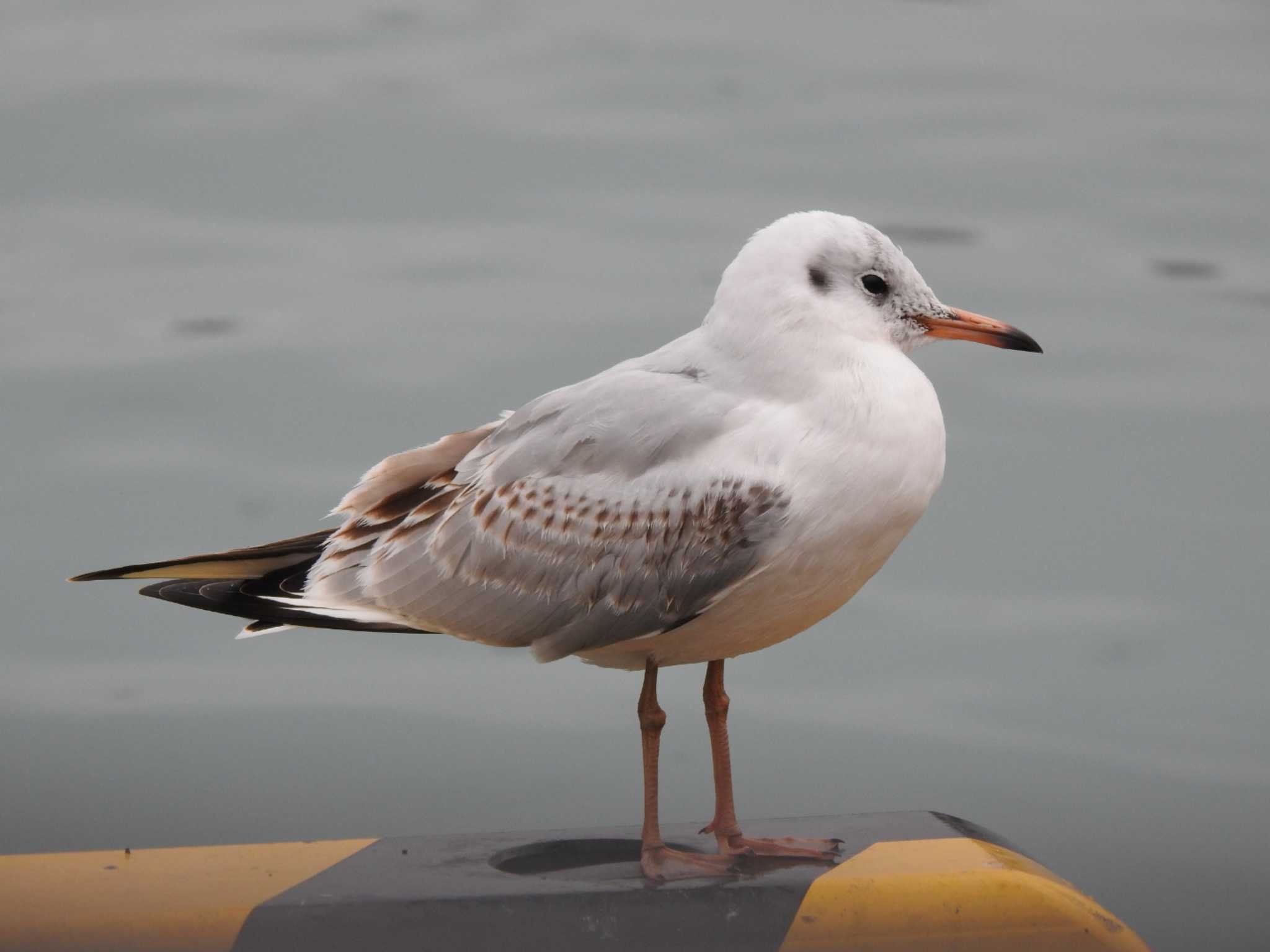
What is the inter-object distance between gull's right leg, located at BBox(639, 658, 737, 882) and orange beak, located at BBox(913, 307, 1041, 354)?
0.86 metres

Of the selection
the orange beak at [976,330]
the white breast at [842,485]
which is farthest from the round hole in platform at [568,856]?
the orange beak at [976,330]

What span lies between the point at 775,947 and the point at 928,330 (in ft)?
4.04

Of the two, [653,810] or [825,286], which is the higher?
[825,286]

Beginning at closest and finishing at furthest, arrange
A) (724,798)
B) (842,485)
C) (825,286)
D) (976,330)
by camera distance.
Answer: (842,485) < (825,286) < (976,330) < (724,798)

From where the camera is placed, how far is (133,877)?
12.9 ft

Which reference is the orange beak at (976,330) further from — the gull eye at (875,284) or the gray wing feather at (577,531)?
the gray wing feather at (577,531)

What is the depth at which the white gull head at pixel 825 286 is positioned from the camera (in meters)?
3.63

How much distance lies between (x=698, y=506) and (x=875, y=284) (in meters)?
0.55

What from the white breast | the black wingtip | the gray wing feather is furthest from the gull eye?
the black wingtip

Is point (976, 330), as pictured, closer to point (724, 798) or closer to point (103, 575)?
point (724, 798)

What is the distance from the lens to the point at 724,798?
3979 mm

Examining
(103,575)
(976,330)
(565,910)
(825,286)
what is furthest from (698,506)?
(103,575)

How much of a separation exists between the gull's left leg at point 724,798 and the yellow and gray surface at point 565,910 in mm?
67

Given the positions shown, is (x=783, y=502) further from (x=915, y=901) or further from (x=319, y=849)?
(x=319, y=849)
